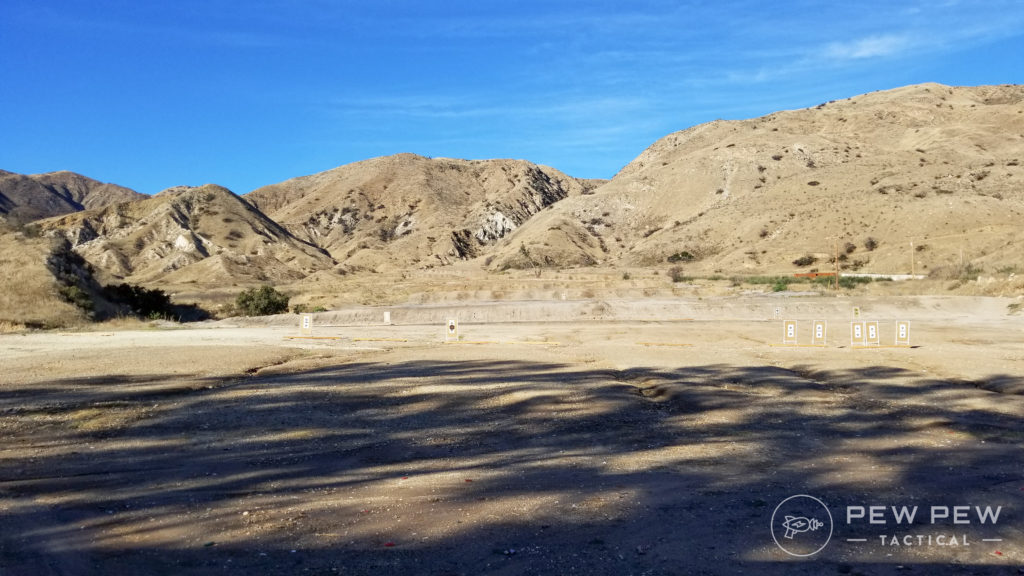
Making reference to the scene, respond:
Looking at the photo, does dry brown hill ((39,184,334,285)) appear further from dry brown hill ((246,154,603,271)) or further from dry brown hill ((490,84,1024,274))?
dry brown hill ((490,84,1024,274))

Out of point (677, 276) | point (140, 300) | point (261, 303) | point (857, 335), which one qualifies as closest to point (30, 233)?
point (140, 300)

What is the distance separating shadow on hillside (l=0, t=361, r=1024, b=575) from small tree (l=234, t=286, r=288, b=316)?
1213 inches

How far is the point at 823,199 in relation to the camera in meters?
83.6

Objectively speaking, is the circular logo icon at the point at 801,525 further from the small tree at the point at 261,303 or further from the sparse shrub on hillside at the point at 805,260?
the sparse shrub on hillside at the point at 805,260

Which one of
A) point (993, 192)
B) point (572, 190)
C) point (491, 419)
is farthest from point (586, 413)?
point (572, 190)

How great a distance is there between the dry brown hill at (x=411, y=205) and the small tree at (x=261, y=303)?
162 ft

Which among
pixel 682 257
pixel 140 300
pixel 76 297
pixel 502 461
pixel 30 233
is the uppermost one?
pixel 30 233

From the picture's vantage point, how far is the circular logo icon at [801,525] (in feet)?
21.4

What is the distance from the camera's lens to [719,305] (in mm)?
42625

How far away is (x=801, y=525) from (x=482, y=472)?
12.1 ft

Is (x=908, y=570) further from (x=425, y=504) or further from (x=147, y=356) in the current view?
(x=147, y=356)

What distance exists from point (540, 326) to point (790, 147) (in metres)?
83.4

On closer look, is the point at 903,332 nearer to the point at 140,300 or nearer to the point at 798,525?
the point at 798,525

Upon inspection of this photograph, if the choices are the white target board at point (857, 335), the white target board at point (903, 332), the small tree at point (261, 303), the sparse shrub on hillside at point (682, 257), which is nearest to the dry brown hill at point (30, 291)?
the small tree at point (261, 303)
